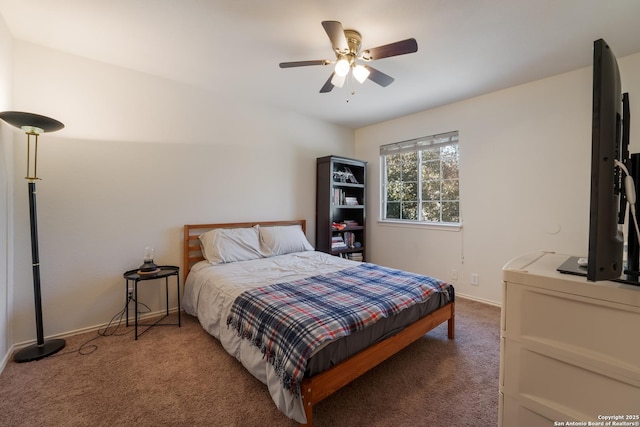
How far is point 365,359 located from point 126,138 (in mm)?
2868

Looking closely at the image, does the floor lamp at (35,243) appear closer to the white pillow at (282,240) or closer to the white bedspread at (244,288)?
the white bedspread at (244,288)

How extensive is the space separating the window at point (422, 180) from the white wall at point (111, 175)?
213 centimetres

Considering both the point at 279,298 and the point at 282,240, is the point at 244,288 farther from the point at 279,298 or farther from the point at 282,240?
the point at 282,240

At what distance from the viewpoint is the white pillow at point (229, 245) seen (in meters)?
2.84

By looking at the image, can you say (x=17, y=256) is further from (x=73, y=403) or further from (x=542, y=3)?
(x=542, y=3)

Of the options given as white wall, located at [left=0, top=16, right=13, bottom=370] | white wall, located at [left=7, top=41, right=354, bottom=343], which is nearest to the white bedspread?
white wall, located at [left=7, top=41, right=354, bottom=343]

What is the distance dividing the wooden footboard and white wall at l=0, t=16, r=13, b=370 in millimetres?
2234

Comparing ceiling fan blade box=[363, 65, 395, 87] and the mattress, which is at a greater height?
ceiling fan blade box=[363, 65, 395, 87]

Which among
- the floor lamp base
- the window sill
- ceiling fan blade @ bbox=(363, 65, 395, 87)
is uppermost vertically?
ceiling fan blade @ bbox=(363, 65, 395, 87)

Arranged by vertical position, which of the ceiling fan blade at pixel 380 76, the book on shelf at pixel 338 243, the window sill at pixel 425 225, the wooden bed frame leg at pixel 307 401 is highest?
the ceiling fan blade at pixel 380 76

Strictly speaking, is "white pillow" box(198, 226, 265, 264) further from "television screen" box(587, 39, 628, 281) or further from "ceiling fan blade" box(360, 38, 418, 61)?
"television screen" box(587, 39, 628, 281)

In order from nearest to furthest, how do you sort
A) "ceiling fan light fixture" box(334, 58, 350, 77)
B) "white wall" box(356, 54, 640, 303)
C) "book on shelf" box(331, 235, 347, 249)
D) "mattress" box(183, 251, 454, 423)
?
"mattress" box(183, 251, 454, 423) < "ceiling fan light fixture" box(334, 58, 350, 77) < "white wall" box(356, 54, 640, 303) < "book on shelf" box(331, 235, 347, 249)

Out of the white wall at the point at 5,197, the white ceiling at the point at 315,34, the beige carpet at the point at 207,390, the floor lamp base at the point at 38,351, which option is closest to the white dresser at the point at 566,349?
the beige carpet at the point at 207,390

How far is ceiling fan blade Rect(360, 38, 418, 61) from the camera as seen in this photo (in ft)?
5.60
